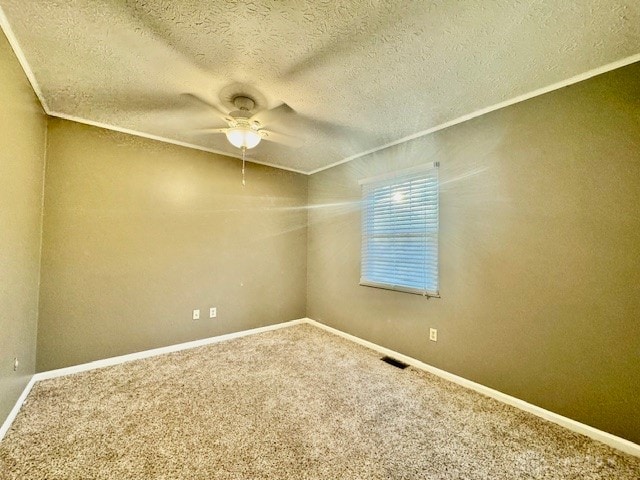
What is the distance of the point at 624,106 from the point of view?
1650 millimetres

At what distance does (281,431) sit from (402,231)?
216 centimetres

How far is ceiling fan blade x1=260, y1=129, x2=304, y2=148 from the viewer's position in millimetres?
2838

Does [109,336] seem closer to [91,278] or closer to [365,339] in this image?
[91,278]

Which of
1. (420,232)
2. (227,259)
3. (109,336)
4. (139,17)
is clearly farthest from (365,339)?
(139,17)

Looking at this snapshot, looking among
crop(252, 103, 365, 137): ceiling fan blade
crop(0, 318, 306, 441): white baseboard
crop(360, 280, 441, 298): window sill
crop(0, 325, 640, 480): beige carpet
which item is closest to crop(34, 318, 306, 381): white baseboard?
crop(0, 318, 306, 441): white baseboard

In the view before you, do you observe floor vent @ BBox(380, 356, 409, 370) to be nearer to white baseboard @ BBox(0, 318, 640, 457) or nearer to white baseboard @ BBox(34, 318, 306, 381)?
A: white baseboard @ BBox(0, 318, 640, 457)

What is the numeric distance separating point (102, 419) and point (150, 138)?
8.73ft

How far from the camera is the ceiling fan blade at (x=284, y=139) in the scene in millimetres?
2838

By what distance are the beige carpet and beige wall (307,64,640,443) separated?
0.30 meters

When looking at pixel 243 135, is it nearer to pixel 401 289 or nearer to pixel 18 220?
pixel 18 220

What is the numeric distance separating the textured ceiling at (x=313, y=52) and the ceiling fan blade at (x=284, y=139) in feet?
1.38

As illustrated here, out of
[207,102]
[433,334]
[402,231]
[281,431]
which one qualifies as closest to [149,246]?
[207,102]

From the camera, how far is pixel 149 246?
2.92m

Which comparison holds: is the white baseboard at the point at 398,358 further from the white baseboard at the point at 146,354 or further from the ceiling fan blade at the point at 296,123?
the ceiling fan blade at the point at 296,123
